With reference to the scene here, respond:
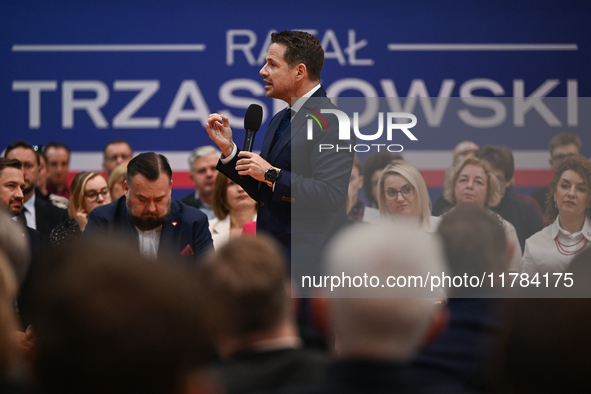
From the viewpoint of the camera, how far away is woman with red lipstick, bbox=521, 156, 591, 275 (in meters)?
2.70

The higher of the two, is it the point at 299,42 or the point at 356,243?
the point at 299,42

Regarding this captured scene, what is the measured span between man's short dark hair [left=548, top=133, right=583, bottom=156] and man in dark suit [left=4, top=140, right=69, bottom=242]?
321 centimetres

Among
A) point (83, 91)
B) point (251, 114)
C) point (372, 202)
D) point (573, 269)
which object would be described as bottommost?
point (573, 269)

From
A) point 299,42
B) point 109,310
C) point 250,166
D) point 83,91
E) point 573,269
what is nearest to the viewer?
point 109,310

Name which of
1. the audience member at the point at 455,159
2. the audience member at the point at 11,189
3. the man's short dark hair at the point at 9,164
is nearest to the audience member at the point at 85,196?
the audience member at the point at 11,189

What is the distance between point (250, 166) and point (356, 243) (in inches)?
54.4

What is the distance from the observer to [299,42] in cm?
271

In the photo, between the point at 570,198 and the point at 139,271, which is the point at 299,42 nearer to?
the point at 570,198

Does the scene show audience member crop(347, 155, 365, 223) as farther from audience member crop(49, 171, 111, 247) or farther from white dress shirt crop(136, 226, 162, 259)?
audience member crop(49, 171, 111, 247)

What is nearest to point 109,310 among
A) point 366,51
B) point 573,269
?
point 573,269

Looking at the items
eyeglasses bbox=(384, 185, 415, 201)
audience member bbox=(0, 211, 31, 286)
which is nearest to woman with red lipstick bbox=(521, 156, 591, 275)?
eyeglasses bbox=(384, 185, 415, 201)

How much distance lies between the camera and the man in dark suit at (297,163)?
8.45 ft

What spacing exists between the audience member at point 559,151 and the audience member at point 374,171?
0.70 meters

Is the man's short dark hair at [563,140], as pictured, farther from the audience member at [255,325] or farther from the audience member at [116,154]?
the audience member at [116,154]
